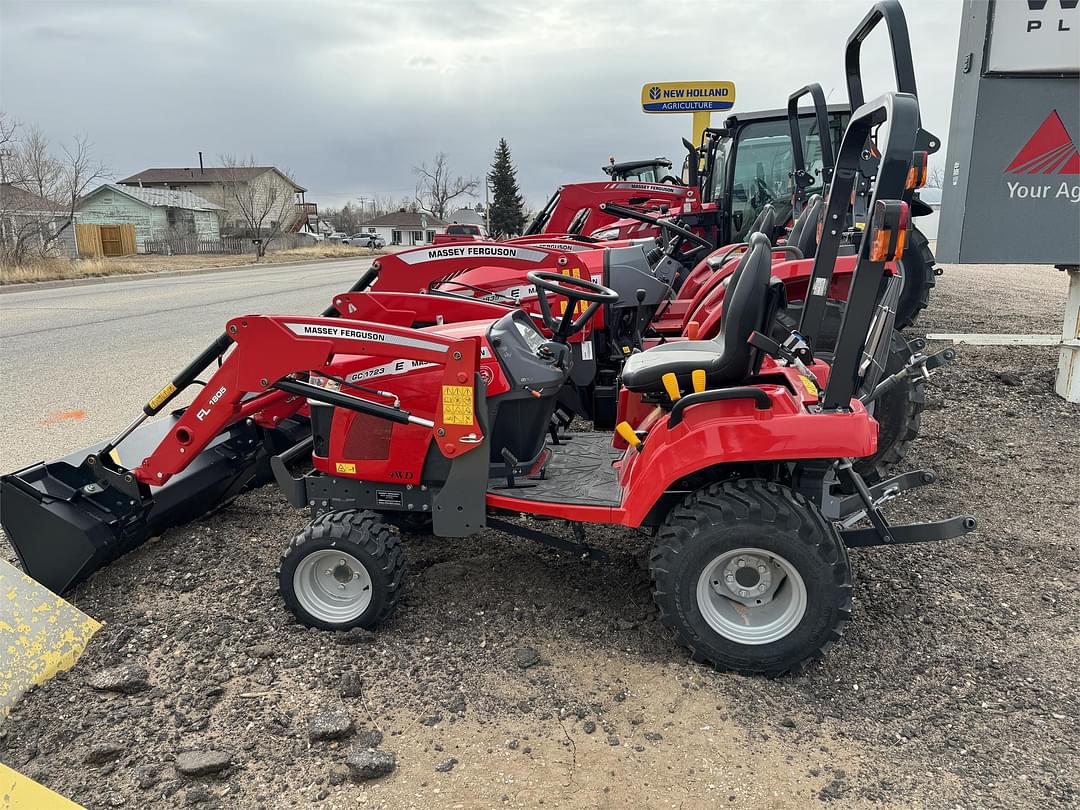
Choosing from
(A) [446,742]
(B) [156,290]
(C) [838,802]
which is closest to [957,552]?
(C) [838,802]

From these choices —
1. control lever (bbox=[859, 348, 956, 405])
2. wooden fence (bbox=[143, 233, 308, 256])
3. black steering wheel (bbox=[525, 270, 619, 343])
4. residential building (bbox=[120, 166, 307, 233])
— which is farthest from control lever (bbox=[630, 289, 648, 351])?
residential building (bbox=[120, 166, 307, 233])

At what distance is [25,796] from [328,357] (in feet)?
5.06

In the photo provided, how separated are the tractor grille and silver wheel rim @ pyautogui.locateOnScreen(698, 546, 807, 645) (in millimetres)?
1267

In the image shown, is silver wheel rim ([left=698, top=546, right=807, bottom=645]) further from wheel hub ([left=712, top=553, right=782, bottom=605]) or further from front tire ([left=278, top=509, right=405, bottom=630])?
front tire ([left=278, top=509, right=405, bottom=630])

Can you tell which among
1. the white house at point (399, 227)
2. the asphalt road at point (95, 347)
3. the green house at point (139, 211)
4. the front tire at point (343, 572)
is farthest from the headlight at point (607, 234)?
the white house at point (399, 227)

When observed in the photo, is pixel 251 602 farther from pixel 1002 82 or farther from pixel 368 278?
pixel 1002 82

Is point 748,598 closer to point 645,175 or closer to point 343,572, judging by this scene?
point 343,572

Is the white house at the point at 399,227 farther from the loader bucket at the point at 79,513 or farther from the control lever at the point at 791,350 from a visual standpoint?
the control lever at the point at 791,350

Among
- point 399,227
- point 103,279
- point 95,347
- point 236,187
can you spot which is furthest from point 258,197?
point 95,347

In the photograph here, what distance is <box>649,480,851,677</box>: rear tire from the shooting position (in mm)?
2484

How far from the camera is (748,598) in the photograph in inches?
103

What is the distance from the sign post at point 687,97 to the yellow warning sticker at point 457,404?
11.5 metres

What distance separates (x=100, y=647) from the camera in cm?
274

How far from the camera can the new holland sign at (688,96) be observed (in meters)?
12.8
